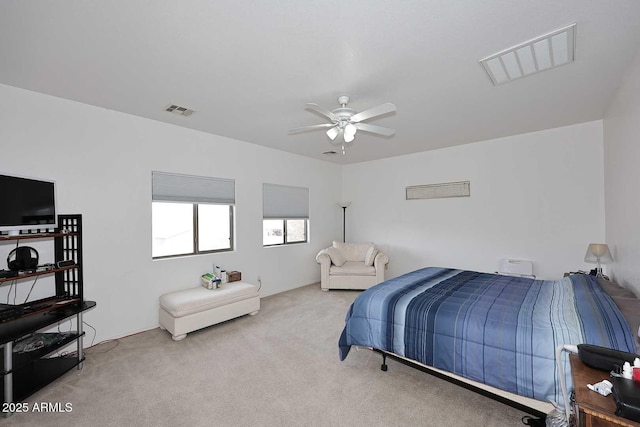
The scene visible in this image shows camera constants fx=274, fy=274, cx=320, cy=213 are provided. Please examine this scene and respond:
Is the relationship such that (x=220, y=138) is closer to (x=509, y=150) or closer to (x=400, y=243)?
(x=400, y=243)

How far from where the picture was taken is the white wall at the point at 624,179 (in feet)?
7.54

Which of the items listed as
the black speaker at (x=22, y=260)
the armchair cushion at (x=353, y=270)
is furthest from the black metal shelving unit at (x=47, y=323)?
the armchair cushion at (x=353, y=270)

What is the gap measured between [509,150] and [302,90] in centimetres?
356

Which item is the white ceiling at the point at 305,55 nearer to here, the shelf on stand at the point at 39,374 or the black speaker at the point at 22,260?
the black speaker at the point at 22,260

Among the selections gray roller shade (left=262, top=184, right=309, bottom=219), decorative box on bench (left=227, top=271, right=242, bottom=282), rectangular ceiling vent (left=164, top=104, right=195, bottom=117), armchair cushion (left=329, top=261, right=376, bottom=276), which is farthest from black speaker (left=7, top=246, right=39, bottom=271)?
armchair cushion (left=329, top=261, right=376, bottom=276)

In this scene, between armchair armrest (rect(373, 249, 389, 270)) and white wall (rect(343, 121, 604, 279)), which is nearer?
white wall (rect(343, 121, 604, 279))

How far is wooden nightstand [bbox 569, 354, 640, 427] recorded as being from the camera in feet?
3.31

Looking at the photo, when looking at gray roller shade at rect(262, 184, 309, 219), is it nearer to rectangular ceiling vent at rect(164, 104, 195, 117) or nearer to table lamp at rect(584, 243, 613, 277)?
rectangular ceiling vent at rect(164, 104, 195, 117)

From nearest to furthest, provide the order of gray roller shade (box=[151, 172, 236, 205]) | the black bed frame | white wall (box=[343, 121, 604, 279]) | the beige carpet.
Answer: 1. the black bed frame
2. the beige carpet
3. gray roller shade (box=[151, 172, 236, 205])
4. white wall (box=[343, 121, 604, 279])

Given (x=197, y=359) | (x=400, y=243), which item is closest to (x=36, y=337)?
(x=197, y=359)

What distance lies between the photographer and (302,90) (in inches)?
106

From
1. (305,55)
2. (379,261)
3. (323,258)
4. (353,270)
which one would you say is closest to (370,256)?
(379,261)

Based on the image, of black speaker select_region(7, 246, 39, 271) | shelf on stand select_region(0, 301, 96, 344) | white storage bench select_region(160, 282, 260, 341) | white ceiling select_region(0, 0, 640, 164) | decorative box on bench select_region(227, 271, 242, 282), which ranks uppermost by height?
white ceiling select_region(0, 0, 640, 164)

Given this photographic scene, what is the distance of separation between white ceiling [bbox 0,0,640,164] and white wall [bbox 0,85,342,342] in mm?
247
